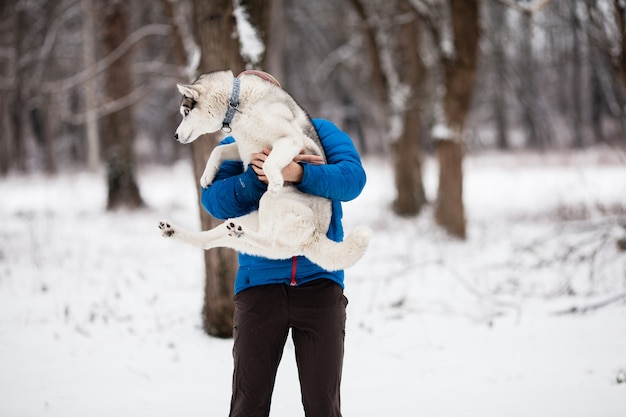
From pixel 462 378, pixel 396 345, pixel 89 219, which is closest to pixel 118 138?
pixel 89 219

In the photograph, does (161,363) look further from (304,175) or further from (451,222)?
(451,222)

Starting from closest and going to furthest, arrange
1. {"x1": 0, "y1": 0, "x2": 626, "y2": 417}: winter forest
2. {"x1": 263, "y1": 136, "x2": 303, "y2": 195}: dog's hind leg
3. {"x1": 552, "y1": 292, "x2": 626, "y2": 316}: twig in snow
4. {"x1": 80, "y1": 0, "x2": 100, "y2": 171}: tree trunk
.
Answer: {"x1": 263, "y1": 136, "x2": 303, "y2": 195}: dog's hind leg, {"x1": 0, "y1": 0, "x2": 626, "y2": 417}: winter forest, {"x1": 552, "y1": 292, "x2": 626, "y2": 316}: twig in snow, {"x1": 80, "y1": 0, "x2": 100, "y2": 171}: tree trunk

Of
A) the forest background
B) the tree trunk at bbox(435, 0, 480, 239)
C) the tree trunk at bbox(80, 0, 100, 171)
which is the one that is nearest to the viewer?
the forest background

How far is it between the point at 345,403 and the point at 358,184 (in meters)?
1.88

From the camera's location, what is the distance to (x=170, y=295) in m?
5.94

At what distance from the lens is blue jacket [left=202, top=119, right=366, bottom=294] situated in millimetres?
2213

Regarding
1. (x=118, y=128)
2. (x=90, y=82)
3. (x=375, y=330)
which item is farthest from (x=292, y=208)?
(x=90, y=82)

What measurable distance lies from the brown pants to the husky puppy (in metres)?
0.16

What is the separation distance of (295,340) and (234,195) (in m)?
0.67

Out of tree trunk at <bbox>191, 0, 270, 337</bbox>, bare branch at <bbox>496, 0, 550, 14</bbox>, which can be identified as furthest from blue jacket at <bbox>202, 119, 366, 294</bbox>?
bare branch at <bbox>496, 0, 550, 14</bbox>

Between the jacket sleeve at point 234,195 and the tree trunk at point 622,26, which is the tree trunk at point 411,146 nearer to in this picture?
the tree trunk at point 622,26

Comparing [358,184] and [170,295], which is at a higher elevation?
[358,184]

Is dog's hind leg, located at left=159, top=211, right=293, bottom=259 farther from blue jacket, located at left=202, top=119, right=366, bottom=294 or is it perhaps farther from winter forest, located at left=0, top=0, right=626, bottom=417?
winter forest, located at left=0, top=0, right=626, bottom=417

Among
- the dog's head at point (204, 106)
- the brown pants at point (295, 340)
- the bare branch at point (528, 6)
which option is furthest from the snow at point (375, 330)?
the bare branch at point (528, 6)
